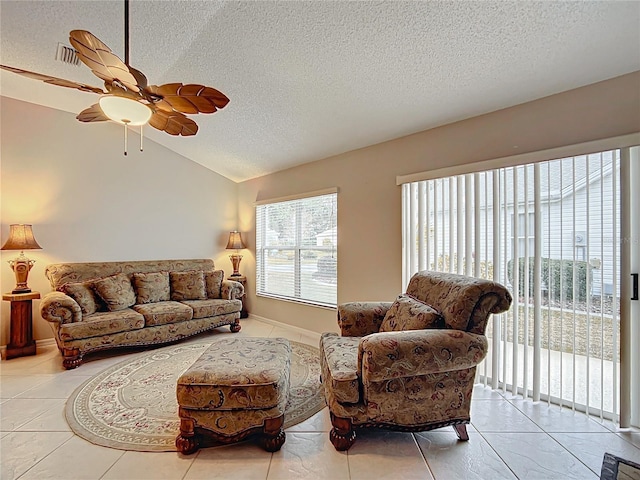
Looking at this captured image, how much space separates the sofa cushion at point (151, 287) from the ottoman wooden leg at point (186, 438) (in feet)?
8.66

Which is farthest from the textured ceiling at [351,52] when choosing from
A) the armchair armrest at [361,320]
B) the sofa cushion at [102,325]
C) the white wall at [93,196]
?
the sofa cushion at [102,325]

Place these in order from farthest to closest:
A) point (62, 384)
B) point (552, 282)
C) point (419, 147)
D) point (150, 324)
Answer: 1. point (150, 324)
2. point (419, 147)
3. point (62, 384)
4. point (552, 282)

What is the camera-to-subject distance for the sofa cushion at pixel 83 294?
3.45 m

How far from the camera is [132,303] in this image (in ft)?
12.9

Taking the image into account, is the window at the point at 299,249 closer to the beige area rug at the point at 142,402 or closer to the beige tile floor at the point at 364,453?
the beige area rug at the point at 142,402

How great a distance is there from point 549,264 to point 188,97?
2.79m

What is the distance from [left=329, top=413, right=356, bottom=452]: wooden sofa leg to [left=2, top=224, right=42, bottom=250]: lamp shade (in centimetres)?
377

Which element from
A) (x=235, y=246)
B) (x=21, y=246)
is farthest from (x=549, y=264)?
(x=21, y=246)

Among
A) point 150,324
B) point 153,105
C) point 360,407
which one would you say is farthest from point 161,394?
point 153,105

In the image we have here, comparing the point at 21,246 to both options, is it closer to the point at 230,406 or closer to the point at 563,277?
the point at 230,406

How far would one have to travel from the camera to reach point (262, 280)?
5.23 m

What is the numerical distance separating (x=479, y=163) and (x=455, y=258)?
0.85m

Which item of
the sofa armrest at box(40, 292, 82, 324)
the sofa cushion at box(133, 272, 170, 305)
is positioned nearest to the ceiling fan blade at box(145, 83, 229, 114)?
the sofa armrest at box(40, 292, 82, 324)

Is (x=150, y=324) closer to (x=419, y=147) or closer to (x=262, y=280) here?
(x=262, y=280)
